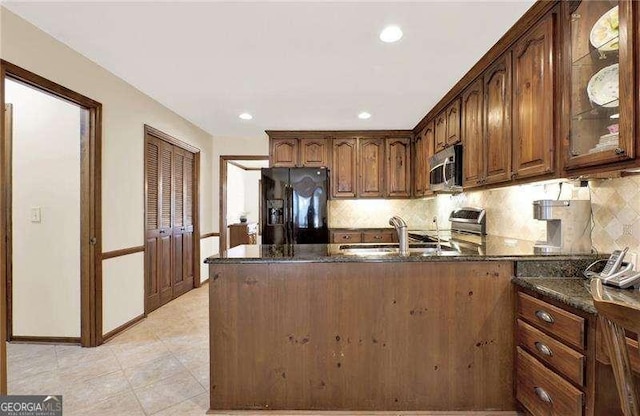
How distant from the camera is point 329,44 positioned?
7.65 ft

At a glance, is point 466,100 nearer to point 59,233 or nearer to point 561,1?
point 561,1

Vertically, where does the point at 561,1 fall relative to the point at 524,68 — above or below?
above

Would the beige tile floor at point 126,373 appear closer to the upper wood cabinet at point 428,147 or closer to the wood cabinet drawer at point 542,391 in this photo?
the wood cabinet drawer at point 542,391

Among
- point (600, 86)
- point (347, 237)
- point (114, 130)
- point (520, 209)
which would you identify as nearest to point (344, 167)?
point (347, 237)

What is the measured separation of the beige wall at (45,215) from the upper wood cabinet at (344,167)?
9.92ft

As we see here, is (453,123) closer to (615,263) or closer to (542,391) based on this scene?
(615,263)

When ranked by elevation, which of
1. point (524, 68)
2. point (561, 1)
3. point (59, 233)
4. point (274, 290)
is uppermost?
point (561, 1)

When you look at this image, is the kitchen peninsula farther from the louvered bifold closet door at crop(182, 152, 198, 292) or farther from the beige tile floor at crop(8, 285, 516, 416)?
the louvered bifold closet door at crop(182, 152, 198, 292)

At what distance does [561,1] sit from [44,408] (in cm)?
380

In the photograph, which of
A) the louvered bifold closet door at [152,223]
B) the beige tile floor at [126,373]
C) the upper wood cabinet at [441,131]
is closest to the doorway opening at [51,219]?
the beige tile floor at [126,373]

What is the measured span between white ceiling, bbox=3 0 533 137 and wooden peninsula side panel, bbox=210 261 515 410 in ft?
4.96

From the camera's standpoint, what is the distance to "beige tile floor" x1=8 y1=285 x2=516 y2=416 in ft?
6.49

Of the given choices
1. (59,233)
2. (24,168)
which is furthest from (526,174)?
(24,168)

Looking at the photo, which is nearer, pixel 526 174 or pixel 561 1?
pixel 561 1
